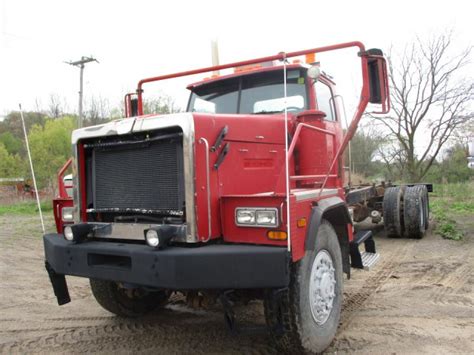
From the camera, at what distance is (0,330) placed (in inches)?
172

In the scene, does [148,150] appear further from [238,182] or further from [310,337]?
[310,337]

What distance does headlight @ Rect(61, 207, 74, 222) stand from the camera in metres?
4.00

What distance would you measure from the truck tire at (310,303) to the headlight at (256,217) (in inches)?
17.2

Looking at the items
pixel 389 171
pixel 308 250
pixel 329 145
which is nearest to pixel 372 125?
pixel 389 171

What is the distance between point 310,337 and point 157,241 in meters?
1.37

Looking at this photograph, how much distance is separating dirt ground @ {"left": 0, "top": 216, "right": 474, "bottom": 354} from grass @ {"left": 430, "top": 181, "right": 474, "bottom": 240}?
3.12 meters

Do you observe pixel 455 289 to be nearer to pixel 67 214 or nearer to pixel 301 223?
pixel 301 223

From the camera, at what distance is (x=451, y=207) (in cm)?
1503

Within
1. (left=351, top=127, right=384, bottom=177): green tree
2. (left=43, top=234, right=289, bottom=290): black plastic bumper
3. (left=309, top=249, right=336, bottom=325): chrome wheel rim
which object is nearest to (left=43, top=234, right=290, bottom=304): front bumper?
(left=43, top=234, right=289, bottom=290): black plastic bumper

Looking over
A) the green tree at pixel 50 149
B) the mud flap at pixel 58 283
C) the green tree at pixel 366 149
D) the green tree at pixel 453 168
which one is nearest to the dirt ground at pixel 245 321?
the mud flap at pixel 58 283

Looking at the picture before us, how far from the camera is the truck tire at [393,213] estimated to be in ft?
29.8

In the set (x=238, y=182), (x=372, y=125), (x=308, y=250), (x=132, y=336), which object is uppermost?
(x=372, y=125)

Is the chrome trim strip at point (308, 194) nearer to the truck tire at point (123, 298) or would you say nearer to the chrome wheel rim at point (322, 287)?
the chrome wheel rim at point (322, 287)

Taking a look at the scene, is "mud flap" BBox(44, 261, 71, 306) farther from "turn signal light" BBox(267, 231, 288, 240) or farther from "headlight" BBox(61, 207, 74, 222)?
"turn signal light" BBox(267, 231, 288, 240)
